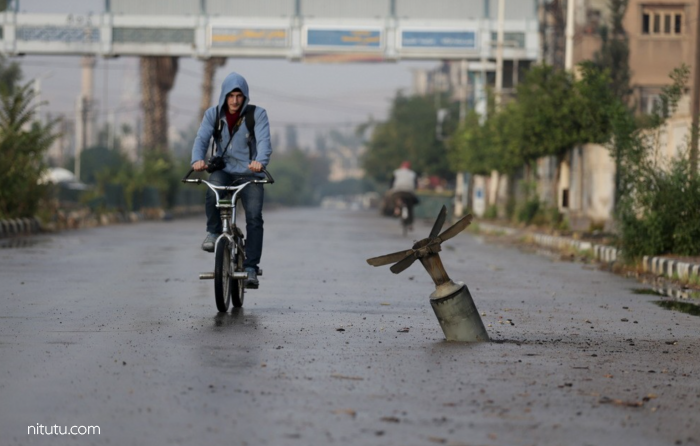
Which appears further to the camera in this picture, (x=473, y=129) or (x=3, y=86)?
(x=473, y=129)

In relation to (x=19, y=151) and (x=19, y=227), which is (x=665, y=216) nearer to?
(x=19, y=227)

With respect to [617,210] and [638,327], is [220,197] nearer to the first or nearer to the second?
[638,327]

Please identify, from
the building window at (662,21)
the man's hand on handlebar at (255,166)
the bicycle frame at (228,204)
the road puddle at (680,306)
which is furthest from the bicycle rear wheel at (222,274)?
the building window at (662,21)

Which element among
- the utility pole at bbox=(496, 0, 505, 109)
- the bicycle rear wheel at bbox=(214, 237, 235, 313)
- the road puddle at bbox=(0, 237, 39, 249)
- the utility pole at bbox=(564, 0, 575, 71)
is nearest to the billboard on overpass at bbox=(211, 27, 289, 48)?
the utility pole at bbox=(496, 0, 505, 109)

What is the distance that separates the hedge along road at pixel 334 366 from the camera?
5.04 metres

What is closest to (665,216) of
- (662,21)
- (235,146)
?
→ (235,146)

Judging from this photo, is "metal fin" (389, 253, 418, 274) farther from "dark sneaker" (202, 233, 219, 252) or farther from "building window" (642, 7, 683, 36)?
"building window" (642, 7, 683, 36)

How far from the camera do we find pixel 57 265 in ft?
49.9

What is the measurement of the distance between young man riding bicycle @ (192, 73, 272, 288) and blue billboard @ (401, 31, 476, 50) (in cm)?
3783

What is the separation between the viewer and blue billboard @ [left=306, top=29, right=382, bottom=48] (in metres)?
46.9

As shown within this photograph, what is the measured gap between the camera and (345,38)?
4700cm

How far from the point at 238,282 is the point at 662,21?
123 feet

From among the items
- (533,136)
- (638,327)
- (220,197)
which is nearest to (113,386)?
(220,197)

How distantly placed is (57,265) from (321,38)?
3267 cm
